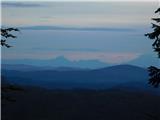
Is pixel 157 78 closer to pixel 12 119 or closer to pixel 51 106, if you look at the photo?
pixel 12 119

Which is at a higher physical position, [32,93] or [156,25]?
[156,25]

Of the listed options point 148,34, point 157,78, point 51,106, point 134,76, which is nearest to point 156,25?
point 148,34

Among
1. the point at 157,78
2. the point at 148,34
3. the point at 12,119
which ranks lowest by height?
the point at 12,119

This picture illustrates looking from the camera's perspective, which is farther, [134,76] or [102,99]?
[134,76]

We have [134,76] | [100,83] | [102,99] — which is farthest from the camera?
[134,76]

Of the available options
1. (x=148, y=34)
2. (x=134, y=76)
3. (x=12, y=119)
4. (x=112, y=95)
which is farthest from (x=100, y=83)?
(x=148, y=34)

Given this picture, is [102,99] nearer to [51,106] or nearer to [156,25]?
[51,106]

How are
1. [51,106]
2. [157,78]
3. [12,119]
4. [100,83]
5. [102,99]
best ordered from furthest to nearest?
1. [100,83]
2. [102,99]
3. [51,106]
4. [12,119]
5. [157,78]
